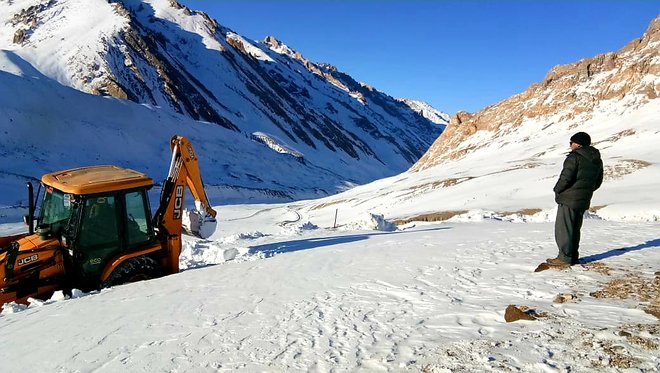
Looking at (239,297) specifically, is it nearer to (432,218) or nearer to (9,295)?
(9,295)

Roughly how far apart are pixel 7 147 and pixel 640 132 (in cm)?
4731

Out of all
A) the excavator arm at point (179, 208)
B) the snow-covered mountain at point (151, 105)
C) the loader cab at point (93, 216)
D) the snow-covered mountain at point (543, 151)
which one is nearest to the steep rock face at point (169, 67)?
the snow-covered mountain at point (151, 105)

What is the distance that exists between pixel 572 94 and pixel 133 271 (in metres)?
53.5

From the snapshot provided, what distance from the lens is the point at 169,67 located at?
89.3 metres

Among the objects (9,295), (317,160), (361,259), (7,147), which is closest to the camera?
(9,295)

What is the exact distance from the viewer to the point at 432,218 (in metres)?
20.9

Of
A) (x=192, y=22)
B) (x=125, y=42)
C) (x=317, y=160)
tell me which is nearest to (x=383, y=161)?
(x=317, y=160)

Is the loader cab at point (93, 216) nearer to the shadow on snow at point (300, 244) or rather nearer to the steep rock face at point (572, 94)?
the shadow on snow at point (300, 244)

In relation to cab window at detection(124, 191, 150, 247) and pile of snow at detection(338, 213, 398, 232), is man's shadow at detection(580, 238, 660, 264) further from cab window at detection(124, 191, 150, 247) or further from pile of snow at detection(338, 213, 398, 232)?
pile of snow at detection(338, 213, 398, 232)

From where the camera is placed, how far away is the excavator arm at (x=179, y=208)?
918 cm

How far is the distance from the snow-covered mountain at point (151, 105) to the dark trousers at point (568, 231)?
36718mm

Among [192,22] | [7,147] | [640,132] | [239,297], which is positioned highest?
[192,22]

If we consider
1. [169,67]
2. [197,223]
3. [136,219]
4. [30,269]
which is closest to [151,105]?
[169,67]

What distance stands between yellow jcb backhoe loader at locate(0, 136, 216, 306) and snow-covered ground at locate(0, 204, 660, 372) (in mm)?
646
